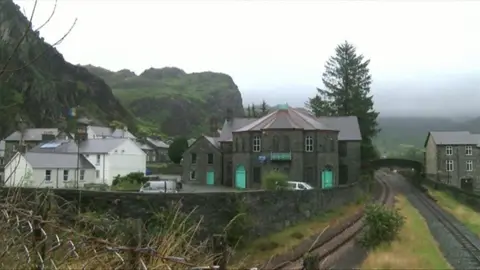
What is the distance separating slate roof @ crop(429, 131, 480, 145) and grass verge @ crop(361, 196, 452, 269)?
1376 inches

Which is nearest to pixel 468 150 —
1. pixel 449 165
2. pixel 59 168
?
pixel 449 165

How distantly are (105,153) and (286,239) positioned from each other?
98.3 feet

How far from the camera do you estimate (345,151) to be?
4869cm

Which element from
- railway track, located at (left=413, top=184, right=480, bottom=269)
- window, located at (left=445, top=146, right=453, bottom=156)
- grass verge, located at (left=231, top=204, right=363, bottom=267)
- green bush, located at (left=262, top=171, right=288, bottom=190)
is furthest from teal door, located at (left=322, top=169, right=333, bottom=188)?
window, located at (left=445, top=146, right=453, bottom=156)

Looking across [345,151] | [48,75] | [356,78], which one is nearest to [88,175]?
[345,151]

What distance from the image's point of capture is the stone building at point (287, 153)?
43.1 meters

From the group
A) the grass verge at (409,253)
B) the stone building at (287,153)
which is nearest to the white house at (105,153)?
the stone building at (287,153)

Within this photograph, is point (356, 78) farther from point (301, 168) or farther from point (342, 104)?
point (301, 168)

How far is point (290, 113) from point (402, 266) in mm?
24137

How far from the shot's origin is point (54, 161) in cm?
4331

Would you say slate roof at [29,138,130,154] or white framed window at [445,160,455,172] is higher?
slate roof at [29,138,130,154]

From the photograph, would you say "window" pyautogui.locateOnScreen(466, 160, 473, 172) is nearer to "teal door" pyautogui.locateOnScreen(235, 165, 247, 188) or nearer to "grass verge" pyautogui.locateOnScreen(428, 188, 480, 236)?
"grass verge" pyautogui.locateOnScreen(428, 188, 480, 236)

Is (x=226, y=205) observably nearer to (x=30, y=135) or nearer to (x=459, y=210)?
(x=459, y=210)

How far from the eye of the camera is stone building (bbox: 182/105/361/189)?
43.1 m
